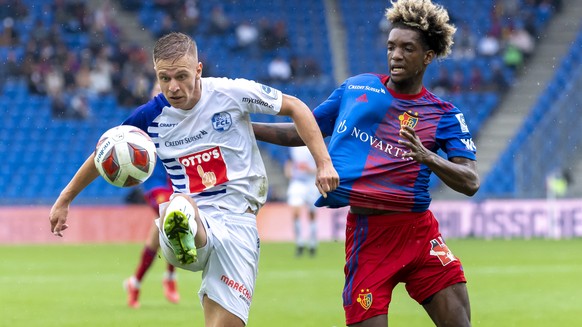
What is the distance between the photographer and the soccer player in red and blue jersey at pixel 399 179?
237 inches

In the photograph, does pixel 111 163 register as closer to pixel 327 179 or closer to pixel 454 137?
pixel 327 179

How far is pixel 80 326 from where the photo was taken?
31.0 feet

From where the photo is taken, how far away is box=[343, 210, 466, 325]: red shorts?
5.98m

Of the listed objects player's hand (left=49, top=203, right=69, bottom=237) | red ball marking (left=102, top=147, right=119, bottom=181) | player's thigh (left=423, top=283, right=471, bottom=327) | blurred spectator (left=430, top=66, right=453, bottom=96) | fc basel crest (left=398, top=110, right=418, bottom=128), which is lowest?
player's thigh (left=423, top=283, right=471, bottom=327)

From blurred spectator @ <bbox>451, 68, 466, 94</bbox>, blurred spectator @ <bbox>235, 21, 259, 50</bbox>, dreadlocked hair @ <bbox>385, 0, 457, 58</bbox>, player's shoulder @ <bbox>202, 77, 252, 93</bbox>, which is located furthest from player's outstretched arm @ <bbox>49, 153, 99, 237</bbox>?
blurred spectator @ <bbox>235, 21, 259, 50</bbox>

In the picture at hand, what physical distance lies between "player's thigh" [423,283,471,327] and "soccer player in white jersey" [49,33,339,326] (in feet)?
3.60

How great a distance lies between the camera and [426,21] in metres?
6.16

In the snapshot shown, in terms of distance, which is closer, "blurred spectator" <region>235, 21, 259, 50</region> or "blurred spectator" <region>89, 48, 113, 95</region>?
"blurred spectator" <region>89, 48, 113, 95</region>

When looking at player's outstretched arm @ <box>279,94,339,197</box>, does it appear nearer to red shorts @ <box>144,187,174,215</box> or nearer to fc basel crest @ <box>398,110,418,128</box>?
fc basel crest @ <box>398,110,418,128</box>

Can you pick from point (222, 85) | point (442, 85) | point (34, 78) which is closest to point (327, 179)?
point (222, 85)

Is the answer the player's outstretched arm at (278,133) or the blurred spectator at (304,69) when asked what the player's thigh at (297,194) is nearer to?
the blurred spectator at (304,69)

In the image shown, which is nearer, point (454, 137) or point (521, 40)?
point (454, 137)

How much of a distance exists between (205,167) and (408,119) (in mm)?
1262

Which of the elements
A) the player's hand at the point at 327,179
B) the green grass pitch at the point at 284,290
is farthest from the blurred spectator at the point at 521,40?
the player's hand at the point at 327,179
